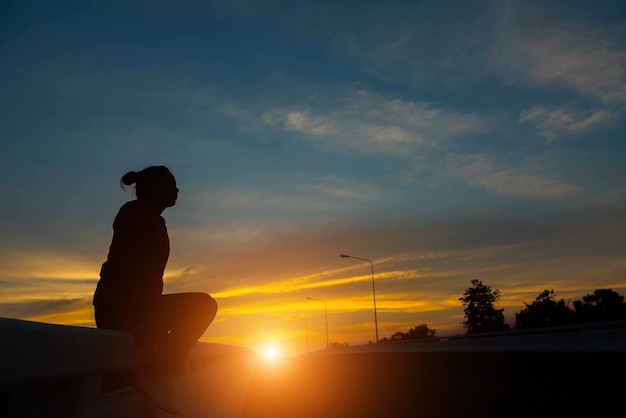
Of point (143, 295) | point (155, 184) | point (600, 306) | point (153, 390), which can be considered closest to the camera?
point (153, 390)

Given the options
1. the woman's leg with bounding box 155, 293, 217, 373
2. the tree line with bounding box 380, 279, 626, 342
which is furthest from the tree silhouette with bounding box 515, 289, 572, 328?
the woman's leg with bounding box 155, 293, 217, 373

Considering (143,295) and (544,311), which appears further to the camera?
(544,311)

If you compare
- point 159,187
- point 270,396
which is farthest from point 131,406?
point 270,396

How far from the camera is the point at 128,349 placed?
12.2ft

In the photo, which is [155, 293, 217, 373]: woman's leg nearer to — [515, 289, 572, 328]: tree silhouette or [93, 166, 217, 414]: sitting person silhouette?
[93, 166, 217, 414]: sitting person silhouette

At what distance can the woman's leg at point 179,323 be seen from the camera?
14.8 feet

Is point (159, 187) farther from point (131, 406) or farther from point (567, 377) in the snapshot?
point (567, 377)

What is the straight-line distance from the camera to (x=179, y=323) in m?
4.82

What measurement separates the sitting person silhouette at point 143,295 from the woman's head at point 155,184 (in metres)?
0.07

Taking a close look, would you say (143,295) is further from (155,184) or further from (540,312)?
(540,312)

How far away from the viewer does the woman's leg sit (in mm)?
4496

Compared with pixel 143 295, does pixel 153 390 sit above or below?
below

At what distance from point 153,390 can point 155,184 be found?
1490 mm

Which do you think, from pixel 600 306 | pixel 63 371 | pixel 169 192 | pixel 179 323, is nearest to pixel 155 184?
pixel 169 192
